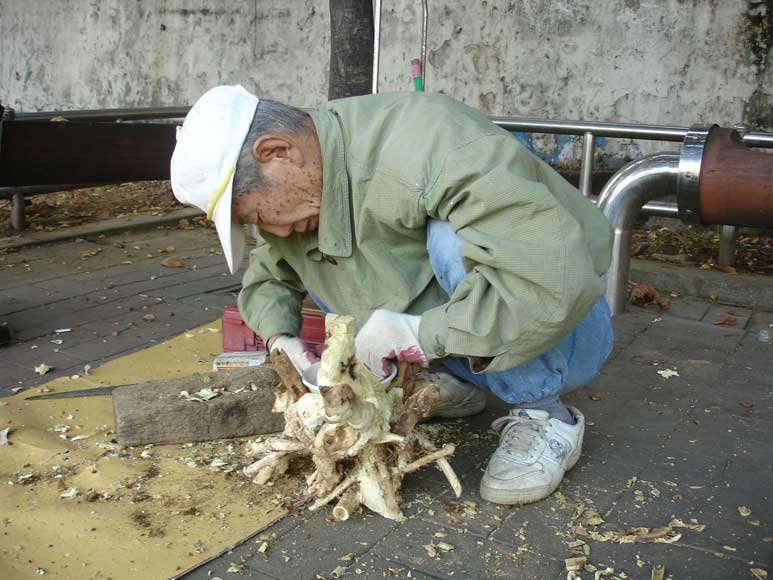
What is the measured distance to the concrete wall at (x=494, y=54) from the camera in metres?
5.76

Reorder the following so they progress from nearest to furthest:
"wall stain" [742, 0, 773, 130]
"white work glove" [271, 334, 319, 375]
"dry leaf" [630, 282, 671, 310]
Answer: "white work glove" [271, 334, 319, 375], "dry leaf" [630, 282, 671, 310], "wall stain" [742, 0, 773, 130]

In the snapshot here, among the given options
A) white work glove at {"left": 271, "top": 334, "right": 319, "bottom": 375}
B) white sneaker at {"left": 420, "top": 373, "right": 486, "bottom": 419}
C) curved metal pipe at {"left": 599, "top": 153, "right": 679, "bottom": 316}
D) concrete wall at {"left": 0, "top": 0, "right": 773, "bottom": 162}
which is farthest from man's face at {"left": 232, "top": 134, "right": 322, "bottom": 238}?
concrete wall at {"left": 0, "top": 0, "right": 773, "bottom": 162}

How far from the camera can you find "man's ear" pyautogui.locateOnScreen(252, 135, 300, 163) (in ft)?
7.50

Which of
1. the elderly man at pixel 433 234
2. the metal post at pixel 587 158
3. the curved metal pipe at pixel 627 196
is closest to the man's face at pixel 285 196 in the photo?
the elderly man at pixel 433 234

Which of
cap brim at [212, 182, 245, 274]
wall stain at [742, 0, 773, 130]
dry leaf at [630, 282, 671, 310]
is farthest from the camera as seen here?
wall stain at [742, 0, 773, 130]

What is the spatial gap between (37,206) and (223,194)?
17.5ft

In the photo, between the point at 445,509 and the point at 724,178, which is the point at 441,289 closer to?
the point at 445,509

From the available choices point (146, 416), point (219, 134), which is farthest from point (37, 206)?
point (219, 134)

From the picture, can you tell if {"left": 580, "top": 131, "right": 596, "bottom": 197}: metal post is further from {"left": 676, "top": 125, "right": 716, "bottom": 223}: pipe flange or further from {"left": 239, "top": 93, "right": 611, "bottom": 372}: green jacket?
{"left": 239, "top": 93, "right": 611, "bottom": 372}: green jacket

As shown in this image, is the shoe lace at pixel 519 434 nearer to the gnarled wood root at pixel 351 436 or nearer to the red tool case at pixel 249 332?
the gnarled wood root at pixel 351 436

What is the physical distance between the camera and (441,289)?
105 inches

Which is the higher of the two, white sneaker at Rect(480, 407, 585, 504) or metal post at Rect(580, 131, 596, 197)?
metal post at Rect(580, 131, 596, 197)

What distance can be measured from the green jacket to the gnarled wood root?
20 centimetres

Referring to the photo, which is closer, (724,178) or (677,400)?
(677,400)
